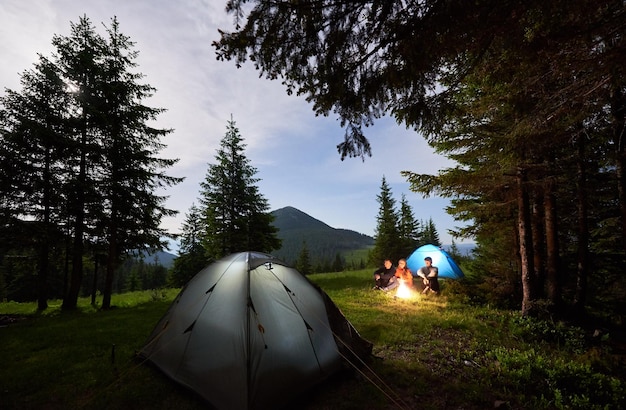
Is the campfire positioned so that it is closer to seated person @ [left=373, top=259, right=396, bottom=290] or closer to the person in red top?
the person in red top

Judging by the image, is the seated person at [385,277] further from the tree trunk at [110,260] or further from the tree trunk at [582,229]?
the tree trunk at [110,260]

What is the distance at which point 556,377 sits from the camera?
5527mm

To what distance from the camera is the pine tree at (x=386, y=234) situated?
103ft

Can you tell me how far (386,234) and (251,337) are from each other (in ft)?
95.1

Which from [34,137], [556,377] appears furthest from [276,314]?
[34,137]

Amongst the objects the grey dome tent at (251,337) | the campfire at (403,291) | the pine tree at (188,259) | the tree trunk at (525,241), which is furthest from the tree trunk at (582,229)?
the pine tree at (188,259)

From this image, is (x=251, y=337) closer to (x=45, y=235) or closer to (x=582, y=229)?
(x=45, y=235)

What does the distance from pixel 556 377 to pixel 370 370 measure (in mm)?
3785

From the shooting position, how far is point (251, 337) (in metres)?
5.00

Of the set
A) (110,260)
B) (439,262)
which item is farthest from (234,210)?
(439,262)

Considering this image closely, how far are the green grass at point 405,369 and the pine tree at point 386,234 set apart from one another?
846 inches

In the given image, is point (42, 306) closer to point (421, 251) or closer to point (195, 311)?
point (195, 311)

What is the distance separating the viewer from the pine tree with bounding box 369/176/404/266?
31.5m

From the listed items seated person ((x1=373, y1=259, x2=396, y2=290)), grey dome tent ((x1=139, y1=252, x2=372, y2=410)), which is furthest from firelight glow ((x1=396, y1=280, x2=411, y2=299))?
grey dome tent ((x1=139, y1=252, x2=372, y2=410))
